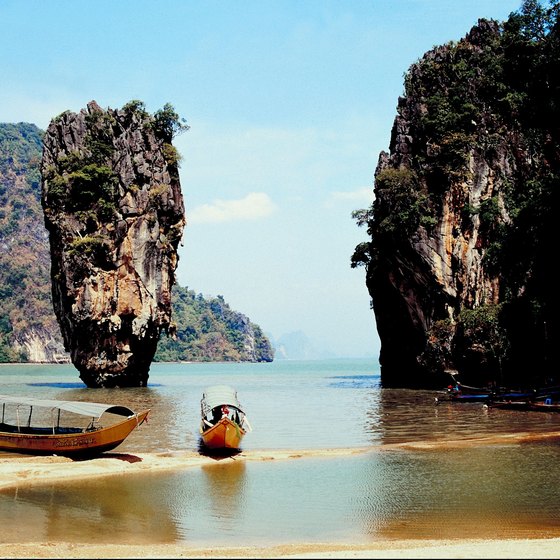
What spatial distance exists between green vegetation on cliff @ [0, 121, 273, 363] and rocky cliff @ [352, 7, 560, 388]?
192 feet

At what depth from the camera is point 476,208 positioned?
42125mm

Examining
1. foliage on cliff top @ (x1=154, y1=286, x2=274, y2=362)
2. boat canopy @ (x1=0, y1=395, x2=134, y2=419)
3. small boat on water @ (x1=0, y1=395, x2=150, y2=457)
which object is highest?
foliage on cliff top @ (x1=154, y1=286, x2=274, y2=362)

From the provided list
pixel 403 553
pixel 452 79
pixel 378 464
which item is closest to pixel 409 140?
pixel 452 79

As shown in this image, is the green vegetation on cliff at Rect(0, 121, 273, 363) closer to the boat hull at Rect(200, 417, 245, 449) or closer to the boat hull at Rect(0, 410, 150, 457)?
the boat hull at Rect(0, 410, 150, 457)

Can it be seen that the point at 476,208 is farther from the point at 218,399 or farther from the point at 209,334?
the point at 209,334

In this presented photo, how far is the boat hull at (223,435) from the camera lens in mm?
18016

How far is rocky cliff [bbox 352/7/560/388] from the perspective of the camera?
36719 millimetres

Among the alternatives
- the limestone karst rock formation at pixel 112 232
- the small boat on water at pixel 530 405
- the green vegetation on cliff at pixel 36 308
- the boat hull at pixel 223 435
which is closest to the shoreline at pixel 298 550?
the boat hull at pixel 223 435

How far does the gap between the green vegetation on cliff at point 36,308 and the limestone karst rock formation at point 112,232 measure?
43046 millimetres

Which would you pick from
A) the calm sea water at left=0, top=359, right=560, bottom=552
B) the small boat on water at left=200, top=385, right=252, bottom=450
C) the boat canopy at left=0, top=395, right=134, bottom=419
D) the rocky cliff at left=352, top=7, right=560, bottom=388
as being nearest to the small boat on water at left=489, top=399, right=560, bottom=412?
the rocky cliff at left=352, top=7, right=560, bottom=388

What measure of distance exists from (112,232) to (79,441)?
31.2 meters

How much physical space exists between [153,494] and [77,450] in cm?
416

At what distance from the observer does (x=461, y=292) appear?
41750 millimetres

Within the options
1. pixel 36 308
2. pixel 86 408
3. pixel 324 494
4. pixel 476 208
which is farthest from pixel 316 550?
pixel 36 308
